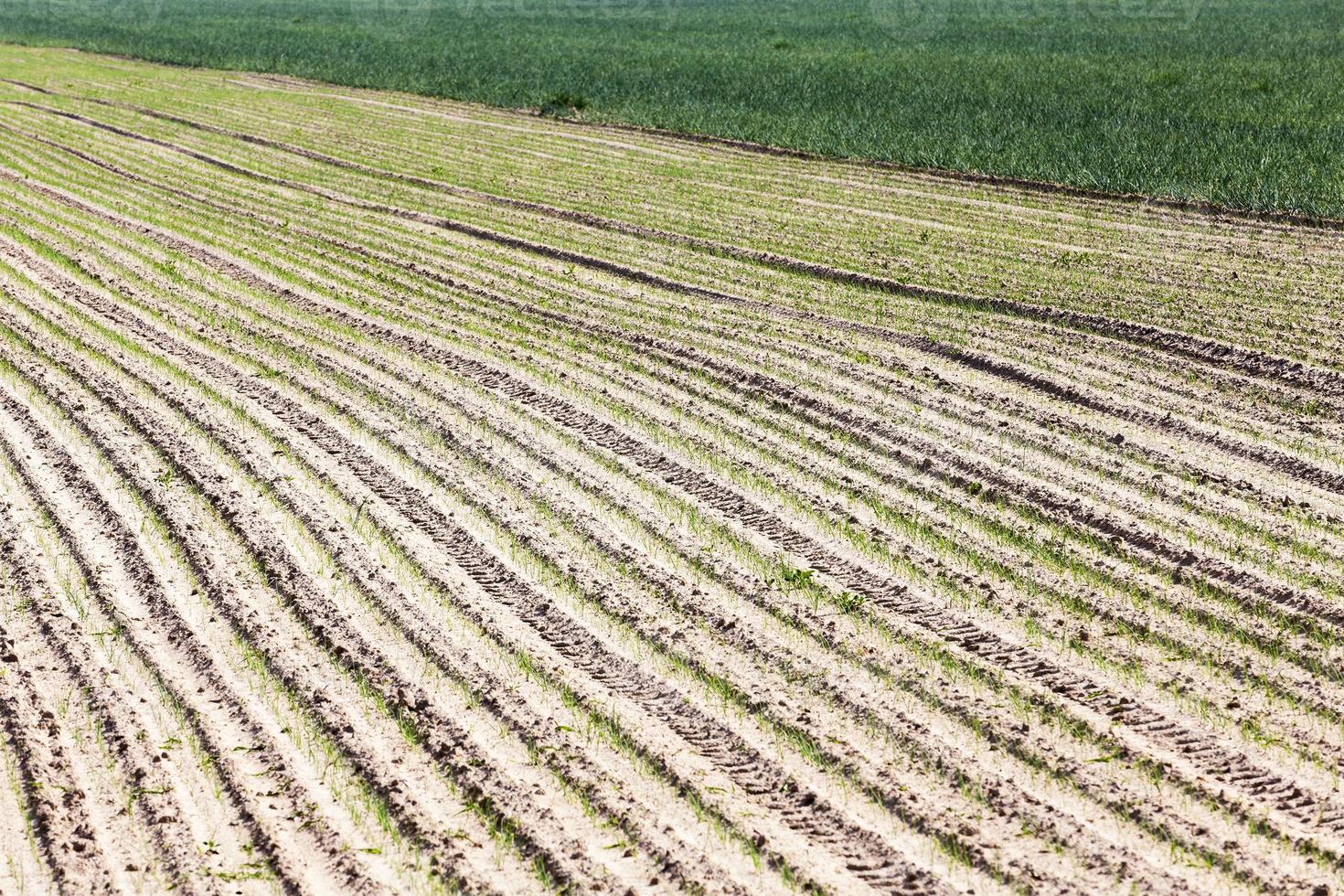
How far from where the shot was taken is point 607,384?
1121cm

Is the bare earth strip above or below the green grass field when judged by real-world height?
below

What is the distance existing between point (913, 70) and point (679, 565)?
87.7ft

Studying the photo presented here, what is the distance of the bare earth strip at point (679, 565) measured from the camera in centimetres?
566

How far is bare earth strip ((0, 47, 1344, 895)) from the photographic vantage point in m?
5.66

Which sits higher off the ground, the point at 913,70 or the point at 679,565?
the point at 913,70

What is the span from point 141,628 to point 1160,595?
5.33 metres

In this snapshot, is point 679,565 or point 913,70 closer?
point 679,565

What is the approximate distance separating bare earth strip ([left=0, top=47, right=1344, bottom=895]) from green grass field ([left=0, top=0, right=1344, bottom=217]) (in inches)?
187

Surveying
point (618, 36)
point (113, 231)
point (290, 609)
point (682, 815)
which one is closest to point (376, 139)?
point (113, 231)

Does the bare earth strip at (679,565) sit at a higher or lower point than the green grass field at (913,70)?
lower

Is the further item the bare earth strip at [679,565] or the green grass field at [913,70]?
the green grass field at [913,70]

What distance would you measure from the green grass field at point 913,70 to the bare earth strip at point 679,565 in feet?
15.6

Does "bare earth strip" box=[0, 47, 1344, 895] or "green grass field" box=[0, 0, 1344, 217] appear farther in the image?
"green grass field" box=[0, 0, 1344, 217]

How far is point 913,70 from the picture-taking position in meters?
32.4
